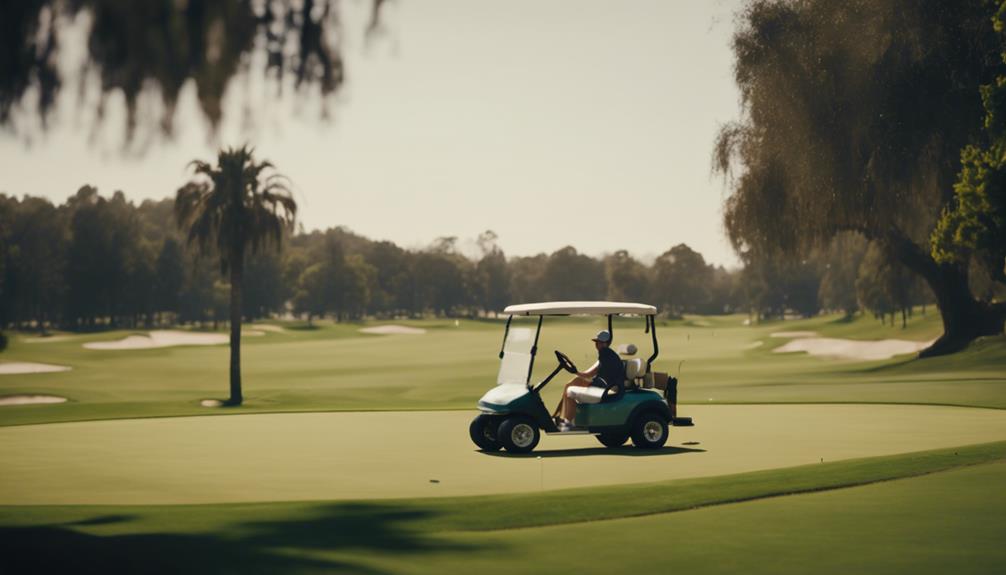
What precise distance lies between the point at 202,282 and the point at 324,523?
133m

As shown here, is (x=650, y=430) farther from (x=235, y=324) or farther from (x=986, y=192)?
(x=235, y=324)

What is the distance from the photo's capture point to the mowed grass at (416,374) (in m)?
33.9

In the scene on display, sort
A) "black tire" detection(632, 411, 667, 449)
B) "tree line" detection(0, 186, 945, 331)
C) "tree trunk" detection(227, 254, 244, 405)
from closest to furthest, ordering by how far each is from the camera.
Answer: "black tire" detection(632, 411, 667, 449), "tree trunk" detection(227, 254, 244, 405), "tree line" detection(0, 186, 945, 331)

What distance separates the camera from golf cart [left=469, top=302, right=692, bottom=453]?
56.6 ft

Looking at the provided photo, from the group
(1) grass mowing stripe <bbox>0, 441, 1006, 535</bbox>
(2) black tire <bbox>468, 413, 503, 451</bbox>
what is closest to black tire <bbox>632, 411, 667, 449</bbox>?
(2) black tire <bbox>468, 413, 503, 451</bbox>

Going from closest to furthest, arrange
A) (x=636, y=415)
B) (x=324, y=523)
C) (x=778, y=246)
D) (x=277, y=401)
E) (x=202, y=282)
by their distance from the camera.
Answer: (x=324, y=523) → (x=636, y=415) → (x=277, y=401) → (x=778, y=246) → (x=202, y=282)

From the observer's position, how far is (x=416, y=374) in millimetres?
62156

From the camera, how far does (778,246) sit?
46688 millimetres

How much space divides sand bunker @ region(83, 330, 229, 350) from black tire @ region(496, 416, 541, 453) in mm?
79778

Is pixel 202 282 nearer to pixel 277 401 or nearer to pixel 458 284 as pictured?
pixel 458 284

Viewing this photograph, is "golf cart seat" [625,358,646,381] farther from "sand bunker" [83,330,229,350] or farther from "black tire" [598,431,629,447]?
"sand bunker" [83,330,229,350]

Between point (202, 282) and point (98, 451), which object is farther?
point (202, 282)

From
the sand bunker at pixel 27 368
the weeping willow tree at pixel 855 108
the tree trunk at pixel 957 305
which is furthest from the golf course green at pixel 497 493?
the sand bunker at pixel 27 368

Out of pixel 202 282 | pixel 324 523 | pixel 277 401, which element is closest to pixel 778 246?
pixel 277 401
